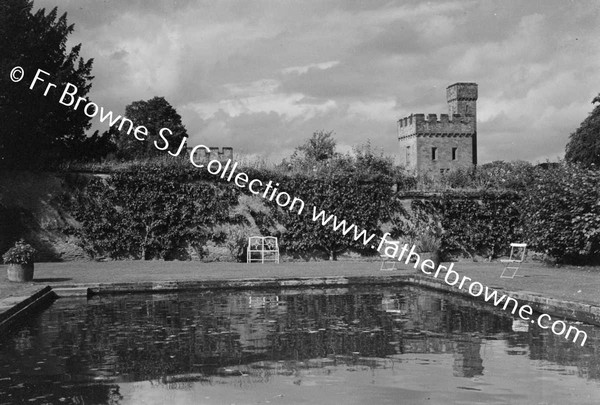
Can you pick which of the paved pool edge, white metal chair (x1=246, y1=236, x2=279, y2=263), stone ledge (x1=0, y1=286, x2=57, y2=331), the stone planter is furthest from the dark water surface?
white metal chair (x1=246, y1=236, x2=279, y2=263)

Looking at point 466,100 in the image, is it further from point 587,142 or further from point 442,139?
point 587,142

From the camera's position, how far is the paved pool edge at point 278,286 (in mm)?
8078

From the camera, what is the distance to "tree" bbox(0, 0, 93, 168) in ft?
51.4

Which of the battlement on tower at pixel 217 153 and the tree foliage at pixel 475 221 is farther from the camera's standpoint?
the battlement on tower at pixel 217 153

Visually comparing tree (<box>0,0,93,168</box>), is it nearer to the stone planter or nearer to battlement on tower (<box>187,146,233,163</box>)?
battlement on tower (<box>187,146,233,163</box>)

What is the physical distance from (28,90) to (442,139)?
4575cm

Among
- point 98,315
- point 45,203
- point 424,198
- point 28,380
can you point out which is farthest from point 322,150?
point 28,380

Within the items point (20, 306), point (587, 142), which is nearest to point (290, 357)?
point (20, 306)

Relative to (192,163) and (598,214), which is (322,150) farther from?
(598,214)

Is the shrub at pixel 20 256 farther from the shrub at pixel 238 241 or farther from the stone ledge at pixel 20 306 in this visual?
the shrub at pixel 238 241

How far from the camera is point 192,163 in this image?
17266 mm

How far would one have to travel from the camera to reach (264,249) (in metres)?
17.4

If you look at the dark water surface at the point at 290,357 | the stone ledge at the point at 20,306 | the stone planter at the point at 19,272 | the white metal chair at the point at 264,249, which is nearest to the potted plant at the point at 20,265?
the stone planter at the point at 19,272

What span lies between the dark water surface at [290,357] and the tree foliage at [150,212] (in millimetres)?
7078
